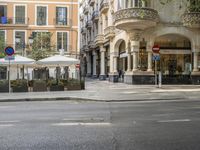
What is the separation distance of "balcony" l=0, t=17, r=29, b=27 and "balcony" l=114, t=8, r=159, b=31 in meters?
16.8

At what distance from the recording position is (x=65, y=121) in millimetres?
10414

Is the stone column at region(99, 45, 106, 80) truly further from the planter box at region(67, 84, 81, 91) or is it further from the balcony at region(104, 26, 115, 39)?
the planter box at region(67, 84, 81, 91)

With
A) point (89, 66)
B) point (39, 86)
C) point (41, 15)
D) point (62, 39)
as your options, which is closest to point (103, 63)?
point (62, 39)

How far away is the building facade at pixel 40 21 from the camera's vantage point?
150 ft

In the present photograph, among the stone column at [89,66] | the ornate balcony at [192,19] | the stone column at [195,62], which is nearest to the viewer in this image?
the ornate balcony at [192,19]

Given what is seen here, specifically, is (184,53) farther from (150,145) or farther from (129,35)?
(150,145)

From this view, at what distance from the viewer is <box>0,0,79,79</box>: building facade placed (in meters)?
45.7

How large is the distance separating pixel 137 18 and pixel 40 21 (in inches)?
718

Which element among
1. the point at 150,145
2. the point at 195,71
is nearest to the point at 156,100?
the point at 150,145

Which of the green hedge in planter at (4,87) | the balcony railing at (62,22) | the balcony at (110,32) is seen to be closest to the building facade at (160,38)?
the balcony at (110,32)

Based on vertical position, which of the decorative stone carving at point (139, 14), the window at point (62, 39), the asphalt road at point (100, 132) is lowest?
the asphalt road at point (100, 132)

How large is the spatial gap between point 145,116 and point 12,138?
507 cm

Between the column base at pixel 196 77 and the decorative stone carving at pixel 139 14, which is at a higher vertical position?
the decorative stone carving at pixel 139 14

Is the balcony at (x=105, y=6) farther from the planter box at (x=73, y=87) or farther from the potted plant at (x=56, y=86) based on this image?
the potted plant at (x=56, y=86)
